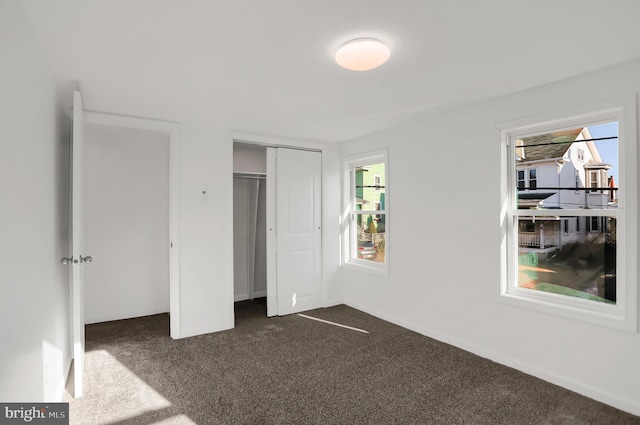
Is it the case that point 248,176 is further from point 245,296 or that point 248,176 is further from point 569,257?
point 569,257

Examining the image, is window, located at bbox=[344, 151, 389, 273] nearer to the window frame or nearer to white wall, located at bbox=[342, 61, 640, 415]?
white wall, located at bbox=[342, 61, 640, 415]

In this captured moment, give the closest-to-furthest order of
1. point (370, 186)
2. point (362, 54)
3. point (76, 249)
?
1. point (362, 54)
2. point (76, 249)
3. point (370, 186)

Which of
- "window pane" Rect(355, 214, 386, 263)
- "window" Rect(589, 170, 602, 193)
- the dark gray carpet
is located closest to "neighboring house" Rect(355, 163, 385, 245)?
"window pane" Rect(355, 214, 386, 263)

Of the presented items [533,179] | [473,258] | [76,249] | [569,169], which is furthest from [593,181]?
[76,249]

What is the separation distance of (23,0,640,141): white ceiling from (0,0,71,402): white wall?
0.88 feet

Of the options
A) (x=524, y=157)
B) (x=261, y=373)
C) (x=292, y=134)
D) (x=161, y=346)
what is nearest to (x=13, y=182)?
(x=261, y=373)

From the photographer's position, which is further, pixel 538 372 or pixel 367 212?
pixel 367 212

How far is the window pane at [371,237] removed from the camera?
4.61 meters

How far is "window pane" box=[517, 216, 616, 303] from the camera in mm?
2609

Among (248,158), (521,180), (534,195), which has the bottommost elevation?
(534,195)

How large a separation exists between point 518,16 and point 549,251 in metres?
1.98

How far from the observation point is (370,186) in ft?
15.6

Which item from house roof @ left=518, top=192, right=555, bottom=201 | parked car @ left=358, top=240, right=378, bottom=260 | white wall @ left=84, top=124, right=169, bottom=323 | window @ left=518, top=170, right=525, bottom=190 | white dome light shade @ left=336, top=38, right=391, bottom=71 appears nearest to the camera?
white dome light shade @ left=336, top=38, right=391, bottom=71

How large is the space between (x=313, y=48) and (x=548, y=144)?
7.11 feet
